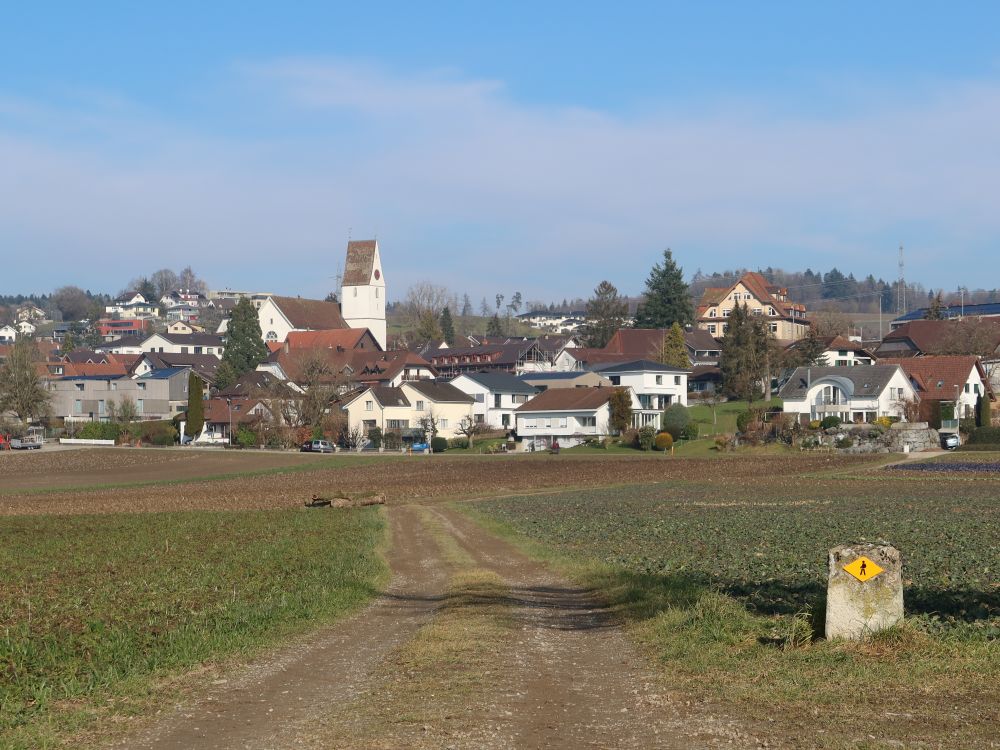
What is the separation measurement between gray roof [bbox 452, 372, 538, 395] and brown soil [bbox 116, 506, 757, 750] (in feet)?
324

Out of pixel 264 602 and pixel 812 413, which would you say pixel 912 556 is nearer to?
pixel 264 602

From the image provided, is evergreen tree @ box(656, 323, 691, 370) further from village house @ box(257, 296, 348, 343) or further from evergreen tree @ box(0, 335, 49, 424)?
evergreen tree @ box(0, 335, 49, 424)

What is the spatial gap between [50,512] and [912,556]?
36.6m

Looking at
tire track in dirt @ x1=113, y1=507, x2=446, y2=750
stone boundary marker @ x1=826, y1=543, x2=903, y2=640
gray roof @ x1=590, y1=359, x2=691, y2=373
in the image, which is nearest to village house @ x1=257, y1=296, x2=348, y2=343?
gray roof @ x1=590, y1=359, x2=691, y2=373

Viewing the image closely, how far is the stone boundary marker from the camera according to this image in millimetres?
12977

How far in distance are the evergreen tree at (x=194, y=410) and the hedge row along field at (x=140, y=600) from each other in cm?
7912

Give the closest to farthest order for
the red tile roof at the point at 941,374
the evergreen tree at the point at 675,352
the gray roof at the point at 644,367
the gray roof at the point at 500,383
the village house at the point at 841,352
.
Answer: the red tile roof at the point at 941,374 < the gray roof at the point at 644,367 < the gray roof at the point at 500,383 < the village house at the point at 841,352 < the evergreen tree at the point at 675,352

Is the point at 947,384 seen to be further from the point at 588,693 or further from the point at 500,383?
the point at 588,693

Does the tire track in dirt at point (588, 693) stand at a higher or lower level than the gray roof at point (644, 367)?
lower

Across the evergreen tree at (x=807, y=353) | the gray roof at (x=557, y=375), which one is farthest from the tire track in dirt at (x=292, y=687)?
the gray roof at (x=557, y=375)

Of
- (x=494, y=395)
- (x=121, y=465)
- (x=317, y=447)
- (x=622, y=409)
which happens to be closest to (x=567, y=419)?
(x=622, y=409)

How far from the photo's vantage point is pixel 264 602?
62.4 feet

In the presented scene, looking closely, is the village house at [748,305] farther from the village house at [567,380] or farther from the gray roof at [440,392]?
the gray roof at [440,392]

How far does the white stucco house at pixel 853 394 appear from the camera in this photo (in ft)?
303
